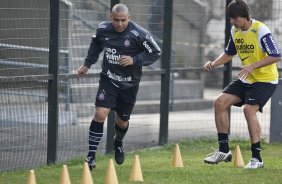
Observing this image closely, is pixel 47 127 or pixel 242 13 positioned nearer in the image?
pixel 242 13

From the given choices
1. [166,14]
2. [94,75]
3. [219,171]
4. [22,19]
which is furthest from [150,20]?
[219,171]

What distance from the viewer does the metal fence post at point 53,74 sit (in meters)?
10.7

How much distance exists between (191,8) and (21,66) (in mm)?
5994

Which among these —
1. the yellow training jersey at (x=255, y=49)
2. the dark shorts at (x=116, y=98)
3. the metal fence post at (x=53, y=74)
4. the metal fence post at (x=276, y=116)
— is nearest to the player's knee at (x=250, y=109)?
the yellow training jersey at (x=255, y=49)

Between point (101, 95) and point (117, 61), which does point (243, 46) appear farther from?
point (101, 95)

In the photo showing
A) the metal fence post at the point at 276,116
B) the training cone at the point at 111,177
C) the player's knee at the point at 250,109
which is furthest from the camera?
the metal fence post at the point at 276,116

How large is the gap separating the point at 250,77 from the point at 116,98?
1621mm

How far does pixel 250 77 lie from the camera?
10.1m

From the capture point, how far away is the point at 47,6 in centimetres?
1089

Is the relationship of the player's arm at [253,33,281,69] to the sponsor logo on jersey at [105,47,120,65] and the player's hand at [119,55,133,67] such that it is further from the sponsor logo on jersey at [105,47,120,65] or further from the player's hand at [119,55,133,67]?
the sponsor logo on jersey at [105,47,120,65]

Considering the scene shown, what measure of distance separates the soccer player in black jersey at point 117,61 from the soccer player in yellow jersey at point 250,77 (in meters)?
0.95

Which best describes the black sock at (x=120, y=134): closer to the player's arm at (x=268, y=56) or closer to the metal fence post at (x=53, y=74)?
the metal fence post at (x=53, y=74)

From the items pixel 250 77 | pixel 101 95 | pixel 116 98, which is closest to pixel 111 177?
pixel 101 95

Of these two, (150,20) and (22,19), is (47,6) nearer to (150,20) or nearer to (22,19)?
(22,19)
